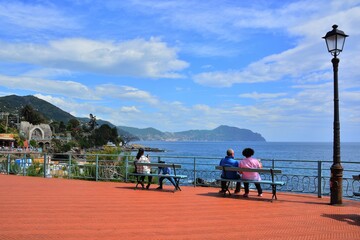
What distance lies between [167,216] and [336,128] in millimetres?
5061

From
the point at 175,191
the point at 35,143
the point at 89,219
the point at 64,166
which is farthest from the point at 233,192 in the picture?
the point at 35,143

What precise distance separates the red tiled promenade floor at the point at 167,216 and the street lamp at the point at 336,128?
0.40 m

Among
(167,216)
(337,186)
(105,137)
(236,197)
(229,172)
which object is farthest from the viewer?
(105,137)

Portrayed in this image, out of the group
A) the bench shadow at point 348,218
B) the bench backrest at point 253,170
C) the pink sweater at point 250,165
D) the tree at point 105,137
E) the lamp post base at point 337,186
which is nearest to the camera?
the bench shadow at point 348,218

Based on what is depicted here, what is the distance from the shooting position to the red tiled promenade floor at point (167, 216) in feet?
20.9

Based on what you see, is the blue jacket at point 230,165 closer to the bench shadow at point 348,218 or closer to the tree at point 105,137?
the bench shadow at point 348,218

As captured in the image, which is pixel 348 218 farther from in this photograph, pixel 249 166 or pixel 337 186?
pixel 249 166

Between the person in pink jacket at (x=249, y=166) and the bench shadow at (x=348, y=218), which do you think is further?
the person in pink jacket at (x=249, y=166)

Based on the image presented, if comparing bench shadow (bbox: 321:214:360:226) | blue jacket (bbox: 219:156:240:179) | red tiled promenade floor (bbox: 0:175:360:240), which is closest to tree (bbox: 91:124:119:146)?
blue jacket (bbox: 219:156:240:179)

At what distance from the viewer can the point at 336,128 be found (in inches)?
397

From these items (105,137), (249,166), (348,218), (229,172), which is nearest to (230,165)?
(229,172)

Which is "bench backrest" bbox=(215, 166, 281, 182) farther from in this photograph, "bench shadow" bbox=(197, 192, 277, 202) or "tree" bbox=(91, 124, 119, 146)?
"tree" bbox=(91, 124, 119, 146)

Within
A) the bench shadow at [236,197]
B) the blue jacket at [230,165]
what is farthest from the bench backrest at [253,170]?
the bench shadow at [236,197]

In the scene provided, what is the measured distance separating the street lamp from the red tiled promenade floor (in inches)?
15.6
